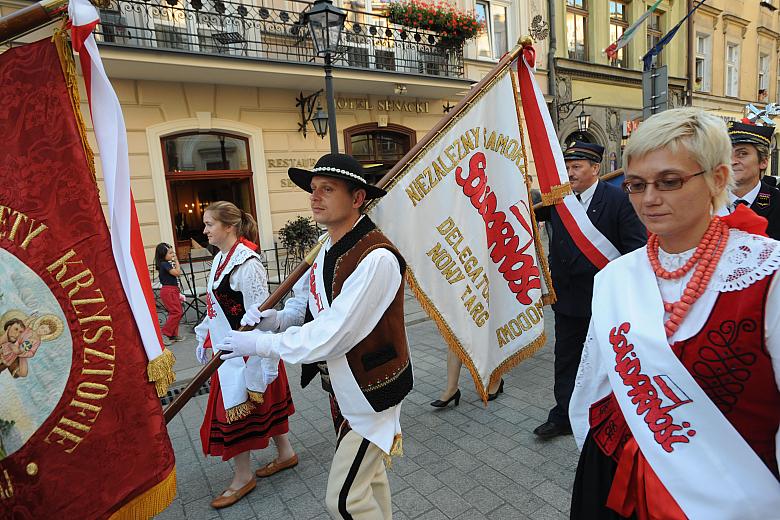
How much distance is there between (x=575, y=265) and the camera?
10.5 ft

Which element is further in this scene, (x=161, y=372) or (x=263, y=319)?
(x=263, y=319)

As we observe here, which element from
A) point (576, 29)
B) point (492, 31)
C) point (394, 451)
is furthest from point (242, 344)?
point (576, 29)

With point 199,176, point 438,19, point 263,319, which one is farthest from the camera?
point 438,19

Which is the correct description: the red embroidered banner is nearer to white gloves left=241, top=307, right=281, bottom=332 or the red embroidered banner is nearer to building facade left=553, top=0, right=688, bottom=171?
white gloves left=241, top=307, right=281, bottom=332

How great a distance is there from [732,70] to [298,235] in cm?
2202

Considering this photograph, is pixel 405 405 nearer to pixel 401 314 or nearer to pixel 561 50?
pixel 401 314

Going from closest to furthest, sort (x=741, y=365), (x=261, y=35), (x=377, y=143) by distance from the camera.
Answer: (x=741, y=365)
(x=261, y=35)
(x=377, y=143)

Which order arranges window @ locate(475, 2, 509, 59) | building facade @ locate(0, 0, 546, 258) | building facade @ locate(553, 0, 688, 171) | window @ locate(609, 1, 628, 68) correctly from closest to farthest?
building facade @ locate(0, 0, 546, 258), window @ locate(475, 2, 509, 59), building facade @ locate(553, 0, 688, 171), window @ locate(609, 1, 628, 68)

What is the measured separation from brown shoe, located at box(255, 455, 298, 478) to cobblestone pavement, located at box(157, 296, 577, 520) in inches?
1.6

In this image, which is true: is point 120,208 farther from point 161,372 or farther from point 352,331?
point 352,331

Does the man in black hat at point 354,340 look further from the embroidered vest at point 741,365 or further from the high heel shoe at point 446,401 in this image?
the high heel shoe at point 446,401

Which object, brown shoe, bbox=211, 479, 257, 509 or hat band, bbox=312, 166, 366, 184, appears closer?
hat band, bbox=312, 166, 366, 184

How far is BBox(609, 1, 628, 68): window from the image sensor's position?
53.4ft

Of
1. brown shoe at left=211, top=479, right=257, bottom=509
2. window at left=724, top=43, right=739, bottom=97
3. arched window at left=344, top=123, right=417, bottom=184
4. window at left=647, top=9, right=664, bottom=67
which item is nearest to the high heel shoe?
brown shoe at left=211, top=479, right=257, bottom=509
